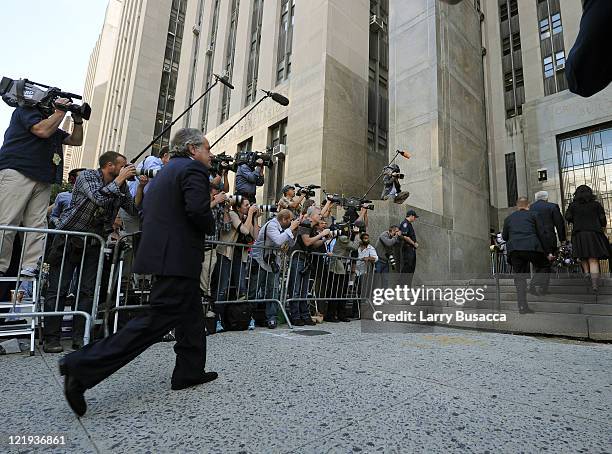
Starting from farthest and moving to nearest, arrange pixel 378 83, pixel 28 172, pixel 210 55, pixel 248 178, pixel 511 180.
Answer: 1. pixel 210 55
2. pixel 511 180
3. pixel 378 83
4. pixel 248 178
5. pixel 28 172

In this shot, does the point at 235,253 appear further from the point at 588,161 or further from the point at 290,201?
the point at 588,161

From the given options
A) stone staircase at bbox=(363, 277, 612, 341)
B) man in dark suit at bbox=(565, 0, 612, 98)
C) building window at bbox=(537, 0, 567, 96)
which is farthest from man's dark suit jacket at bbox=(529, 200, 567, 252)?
building window at bbox=(537, 0, 567, 96)

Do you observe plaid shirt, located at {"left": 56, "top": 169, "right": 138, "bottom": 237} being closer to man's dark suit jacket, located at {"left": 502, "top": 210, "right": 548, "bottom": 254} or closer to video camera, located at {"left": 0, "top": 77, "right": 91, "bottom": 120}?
video camera, located at {"left": 0, "top": 77, "right": 91, "bottom": 120}

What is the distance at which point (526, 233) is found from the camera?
624 cm

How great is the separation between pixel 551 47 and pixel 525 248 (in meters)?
21.0

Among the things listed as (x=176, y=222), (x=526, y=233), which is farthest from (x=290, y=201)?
(x=176, y=222)

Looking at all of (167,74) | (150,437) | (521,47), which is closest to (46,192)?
(150,437)

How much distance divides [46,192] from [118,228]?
148 cm

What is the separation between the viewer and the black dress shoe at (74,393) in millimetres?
1953

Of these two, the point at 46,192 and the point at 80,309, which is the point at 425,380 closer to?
the point at 80,309

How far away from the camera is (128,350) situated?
7.25 feet

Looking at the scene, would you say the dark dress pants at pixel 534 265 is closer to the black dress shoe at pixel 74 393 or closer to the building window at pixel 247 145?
the black dress shoe at pixel 74 393

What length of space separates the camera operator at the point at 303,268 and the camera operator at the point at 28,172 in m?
3.44

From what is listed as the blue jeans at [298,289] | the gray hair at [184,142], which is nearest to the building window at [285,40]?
the blue jeans at [298,289]
